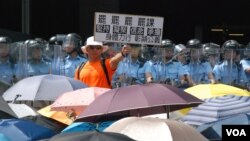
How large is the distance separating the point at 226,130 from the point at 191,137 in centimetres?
47

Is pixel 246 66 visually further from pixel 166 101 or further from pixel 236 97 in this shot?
pixel 166 101

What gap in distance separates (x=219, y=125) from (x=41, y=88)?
272 centimetres

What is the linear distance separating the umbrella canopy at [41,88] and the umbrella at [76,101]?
659 mm

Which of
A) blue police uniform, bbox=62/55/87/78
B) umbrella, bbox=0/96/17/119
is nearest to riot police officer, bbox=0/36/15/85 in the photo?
blue police uniform, bbox=62/55/87/78

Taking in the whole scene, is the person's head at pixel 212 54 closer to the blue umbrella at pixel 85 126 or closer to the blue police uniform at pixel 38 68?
the blue police uniform at pixel 38 68

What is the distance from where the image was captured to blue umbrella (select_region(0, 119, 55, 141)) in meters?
5.51

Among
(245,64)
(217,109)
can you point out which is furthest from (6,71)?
(217,109)

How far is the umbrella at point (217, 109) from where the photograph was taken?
681cm

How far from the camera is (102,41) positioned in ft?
31.0

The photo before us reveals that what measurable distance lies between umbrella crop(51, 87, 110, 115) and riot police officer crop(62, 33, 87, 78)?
448 cm

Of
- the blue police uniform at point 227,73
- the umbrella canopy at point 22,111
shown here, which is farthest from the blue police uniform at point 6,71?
the umbrella canopy at point 22,111

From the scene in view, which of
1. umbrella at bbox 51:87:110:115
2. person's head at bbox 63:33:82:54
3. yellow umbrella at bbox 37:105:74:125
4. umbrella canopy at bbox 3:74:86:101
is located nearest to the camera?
yellow umbrella at bbox 37:105:74:125

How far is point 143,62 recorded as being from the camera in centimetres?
1210

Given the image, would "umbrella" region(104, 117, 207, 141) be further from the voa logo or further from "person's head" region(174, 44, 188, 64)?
"person's head" region(174, 44, 188, 64)
